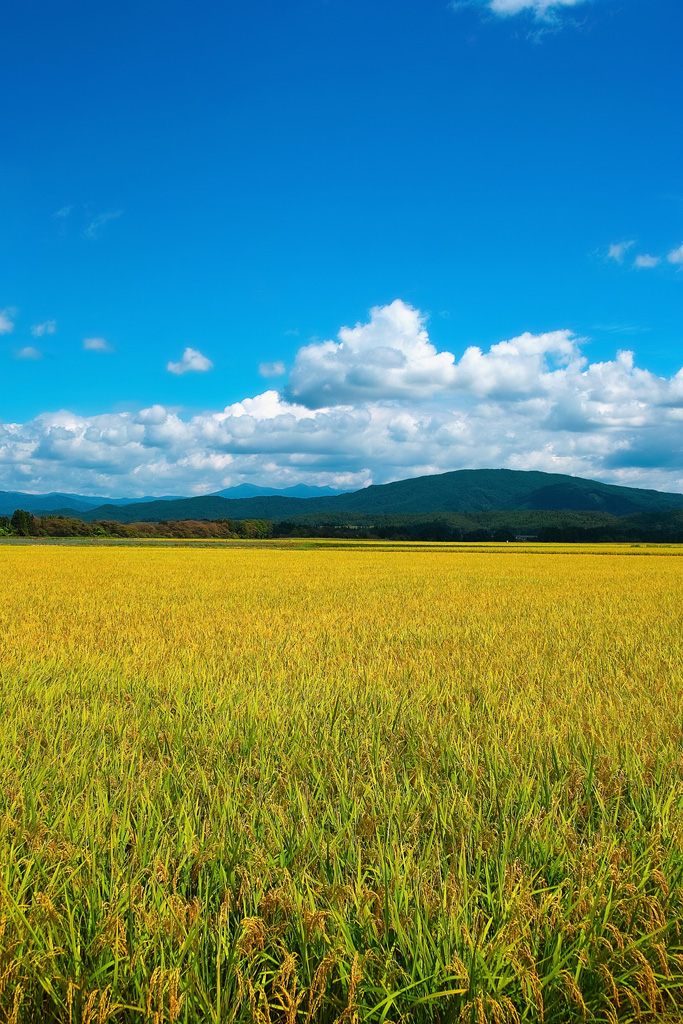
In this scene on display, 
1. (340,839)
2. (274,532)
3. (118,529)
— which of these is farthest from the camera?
(274,532)

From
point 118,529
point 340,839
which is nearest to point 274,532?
point 118,529

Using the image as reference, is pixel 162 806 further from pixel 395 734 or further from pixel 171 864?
pixel 395 734

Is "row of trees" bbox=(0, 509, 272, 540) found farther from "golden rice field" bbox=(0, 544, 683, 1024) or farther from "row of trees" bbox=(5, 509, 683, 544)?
"golden rice field" bbox=(0, 544, 683, 1024)

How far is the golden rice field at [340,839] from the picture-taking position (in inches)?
65.2

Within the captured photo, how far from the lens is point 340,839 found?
8.09 feet

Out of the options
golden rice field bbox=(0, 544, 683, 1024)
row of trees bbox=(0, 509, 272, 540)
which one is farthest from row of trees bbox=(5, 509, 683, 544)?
golden rice field bbox=(0, 544, 683, 1024)

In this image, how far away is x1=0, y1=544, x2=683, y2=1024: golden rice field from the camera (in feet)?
5.43

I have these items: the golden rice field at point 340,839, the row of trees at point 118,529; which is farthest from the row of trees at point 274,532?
the golden rice field at point 340,839

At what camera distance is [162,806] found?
2859mm

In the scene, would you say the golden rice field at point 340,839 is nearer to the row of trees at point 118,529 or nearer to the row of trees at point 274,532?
the row of trees at point 274,532

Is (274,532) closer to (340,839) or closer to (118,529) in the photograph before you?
(118,529)

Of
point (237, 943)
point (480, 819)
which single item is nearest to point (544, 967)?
point (480, 819)

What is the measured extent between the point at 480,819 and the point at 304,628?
6.14 m

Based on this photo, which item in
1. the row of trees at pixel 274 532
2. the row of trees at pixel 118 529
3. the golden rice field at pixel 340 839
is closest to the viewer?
the golden rice field at pixel 340 839
